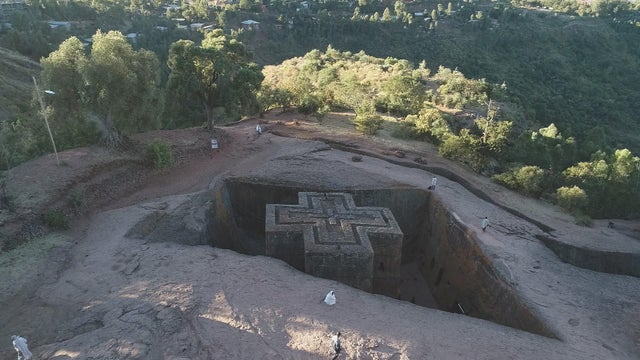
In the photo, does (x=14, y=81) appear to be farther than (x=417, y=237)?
Yes

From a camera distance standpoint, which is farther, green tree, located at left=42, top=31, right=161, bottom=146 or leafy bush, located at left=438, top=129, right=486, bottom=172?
leafy bush, located at left=438, top=129, right=486, bottom=172

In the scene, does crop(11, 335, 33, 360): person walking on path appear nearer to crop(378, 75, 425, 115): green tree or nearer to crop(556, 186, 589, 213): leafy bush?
crop(556, 186, 589, 213): leafy bush

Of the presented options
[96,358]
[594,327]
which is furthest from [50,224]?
[594,327]

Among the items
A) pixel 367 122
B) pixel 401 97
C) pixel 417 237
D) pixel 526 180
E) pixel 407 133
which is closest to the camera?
pixel 417 237

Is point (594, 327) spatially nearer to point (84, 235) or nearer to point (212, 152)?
point (84, 235)

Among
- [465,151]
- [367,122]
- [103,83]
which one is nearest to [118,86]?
[103,83]

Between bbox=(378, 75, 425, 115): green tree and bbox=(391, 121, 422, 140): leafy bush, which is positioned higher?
bbox=(378, 75, 425, 115): green tree

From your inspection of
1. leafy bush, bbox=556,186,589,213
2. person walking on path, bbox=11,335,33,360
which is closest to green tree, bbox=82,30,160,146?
person walking on path, bbox=11,335,33,360

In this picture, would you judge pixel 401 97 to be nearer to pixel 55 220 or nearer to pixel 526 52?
pixel 55 220

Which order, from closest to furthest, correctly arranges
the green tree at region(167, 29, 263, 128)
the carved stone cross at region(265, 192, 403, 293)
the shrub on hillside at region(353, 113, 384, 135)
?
the carved stone cross at region(265, 192, 403, 293)
the green tree at region(167, 29, 263, 128)
the shrub on hillside at region(353, 113, 384, 135)
